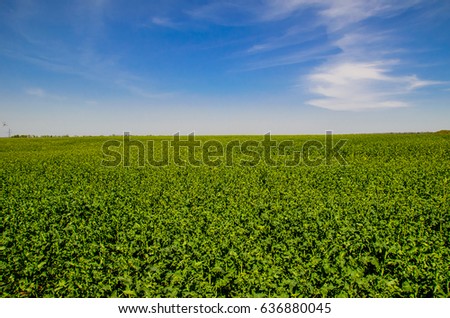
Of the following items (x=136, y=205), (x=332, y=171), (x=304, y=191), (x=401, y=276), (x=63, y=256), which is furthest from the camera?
(x=332, y=171)

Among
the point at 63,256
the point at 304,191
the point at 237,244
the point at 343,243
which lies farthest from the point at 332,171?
the point at 63,256

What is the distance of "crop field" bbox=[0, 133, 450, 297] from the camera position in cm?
515

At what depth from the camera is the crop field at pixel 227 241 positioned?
5152 millimetres

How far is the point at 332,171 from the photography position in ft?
54.5

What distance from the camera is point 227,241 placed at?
6.64 m

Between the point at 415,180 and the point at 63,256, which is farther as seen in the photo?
the point at 415,180

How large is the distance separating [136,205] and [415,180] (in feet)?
40.9

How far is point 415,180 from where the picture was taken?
45.0ft

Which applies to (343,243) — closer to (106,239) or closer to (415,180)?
(106,239)

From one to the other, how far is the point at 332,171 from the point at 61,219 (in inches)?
531

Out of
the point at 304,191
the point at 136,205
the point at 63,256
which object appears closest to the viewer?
the point at 63,256
